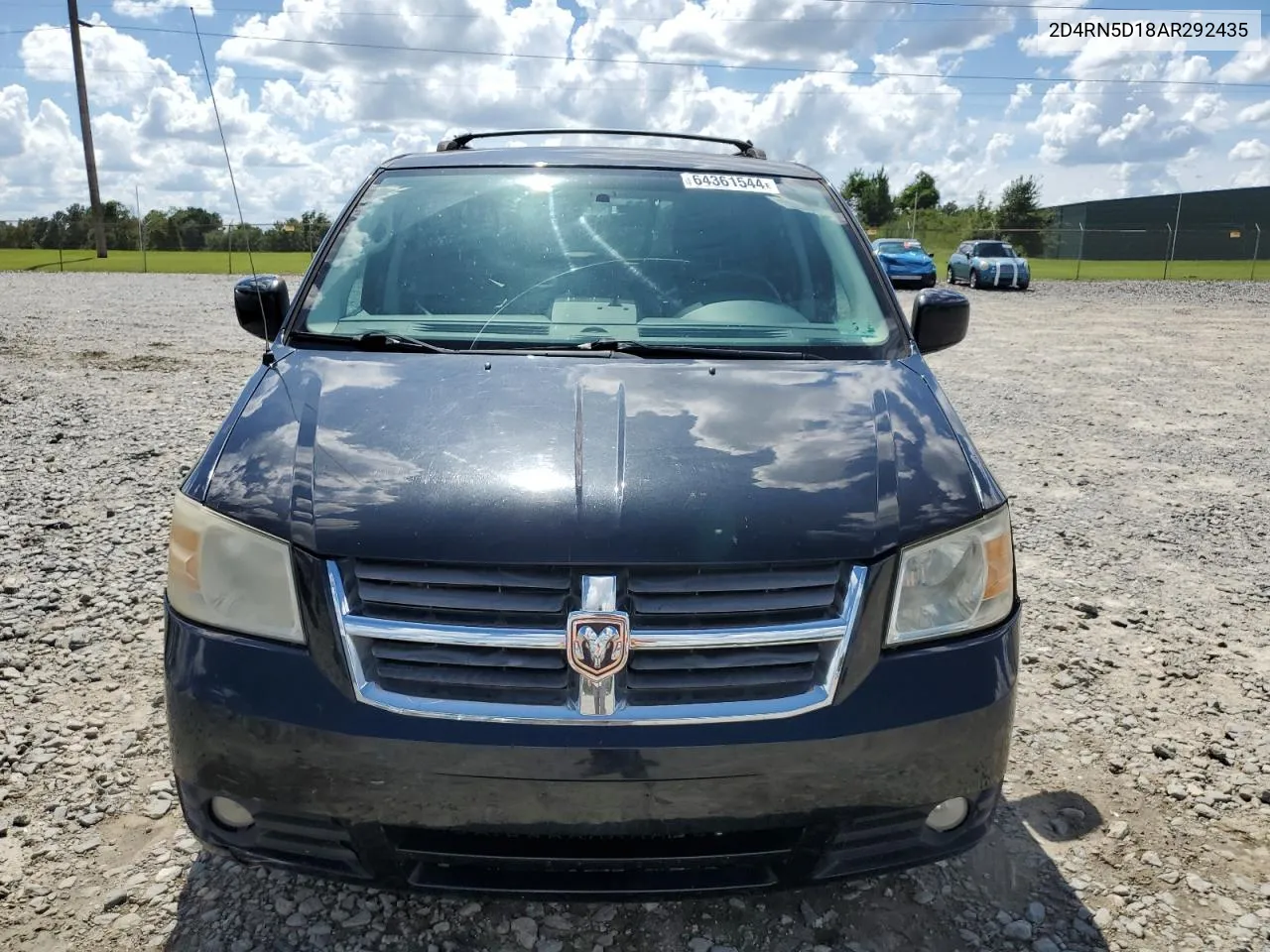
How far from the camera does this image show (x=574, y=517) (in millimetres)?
2018

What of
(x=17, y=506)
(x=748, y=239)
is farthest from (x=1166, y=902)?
(x=17, y=506)

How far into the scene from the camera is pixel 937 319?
3.35 meters

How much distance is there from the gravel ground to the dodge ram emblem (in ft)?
2.78

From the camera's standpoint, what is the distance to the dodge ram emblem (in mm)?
1931

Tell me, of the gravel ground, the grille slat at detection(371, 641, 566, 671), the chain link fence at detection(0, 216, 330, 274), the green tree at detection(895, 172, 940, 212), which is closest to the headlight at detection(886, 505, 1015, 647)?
the grille slat at detection(371, 641, 566, 671)

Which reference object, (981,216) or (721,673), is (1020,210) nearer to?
(981,216)

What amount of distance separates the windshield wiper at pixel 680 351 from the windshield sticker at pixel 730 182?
923 mm

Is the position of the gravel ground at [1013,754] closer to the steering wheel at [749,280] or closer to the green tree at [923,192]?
the steering wheel at [749,280]

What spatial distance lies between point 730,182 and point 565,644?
220 centimetres

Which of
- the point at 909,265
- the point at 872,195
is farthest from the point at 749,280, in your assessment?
the point at 872,195

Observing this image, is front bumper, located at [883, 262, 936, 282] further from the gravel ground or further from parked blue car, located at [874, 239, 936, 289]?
the gravel ground

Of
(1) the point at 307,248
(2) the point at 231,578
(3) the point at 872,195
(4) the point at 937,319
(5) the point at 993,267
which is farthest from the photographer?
(3) the point at 872,195

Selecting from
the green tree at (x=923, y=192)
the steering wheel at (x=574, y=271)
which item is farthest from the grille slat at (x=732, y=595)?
the green tree at (x=923, y=192)

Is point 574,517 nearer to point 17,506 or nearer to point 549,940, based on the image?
point 549,940
